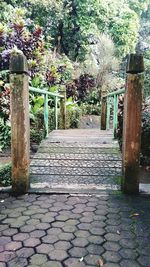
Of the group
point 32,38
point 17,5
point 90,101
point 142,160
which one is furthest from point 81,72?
point 142,160

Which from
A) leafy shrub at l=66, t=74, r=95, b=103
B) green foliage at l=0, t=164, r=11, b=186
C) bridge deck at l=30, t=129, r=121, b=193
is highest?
leafy shrub at l=66, t=74, r=95, b=103

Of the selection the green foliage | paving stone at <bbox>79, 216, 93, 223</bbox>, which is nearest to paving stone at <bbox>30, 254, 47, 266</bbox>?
paving stone at <bbox>79, 216, 93, 223</bbox>

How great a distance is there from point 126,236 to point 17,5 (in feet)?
45.2

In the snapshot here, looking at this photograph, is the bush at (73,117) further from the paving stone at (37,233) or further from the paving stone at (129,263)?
the paving stone at (129,263)

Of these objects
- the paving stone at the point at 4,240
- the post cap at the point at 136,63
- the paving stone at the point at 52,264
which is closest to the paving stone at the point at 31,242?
the paving stone at the point at 4,240

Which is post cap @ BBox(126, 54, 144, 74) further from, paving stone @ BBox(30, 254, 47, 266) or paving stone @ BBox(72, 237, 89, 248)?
paving stone @ BBox(30, 254, 47, 266)

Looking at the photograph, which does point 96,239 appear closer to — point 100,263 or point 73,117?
point 100,263

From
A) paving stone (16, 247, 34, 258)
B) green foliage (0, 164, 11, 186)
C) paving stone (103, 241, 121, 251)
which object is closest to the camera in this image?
paving stone (16, 247, 34, 258)

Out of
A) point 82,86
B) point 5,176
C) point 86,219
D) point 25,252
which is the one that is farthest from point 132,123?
point 82,86

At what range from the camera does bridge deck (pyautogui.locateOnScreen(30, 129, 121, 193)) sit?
11.5ft

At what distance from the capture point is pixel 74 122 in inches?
440

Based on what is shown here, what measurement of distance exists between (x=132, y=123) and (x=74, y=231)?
4.10ft

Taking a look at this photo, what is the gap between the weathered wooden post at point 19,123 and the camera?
3168 mm

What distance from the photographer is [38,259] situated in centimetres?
213
